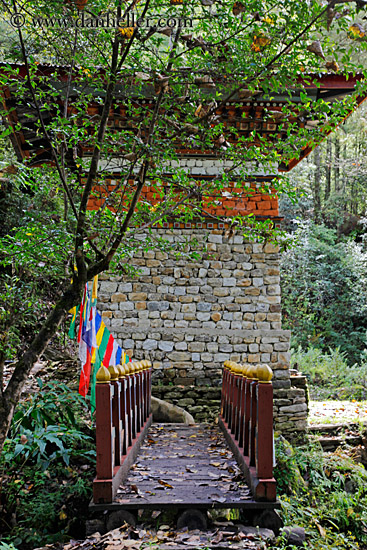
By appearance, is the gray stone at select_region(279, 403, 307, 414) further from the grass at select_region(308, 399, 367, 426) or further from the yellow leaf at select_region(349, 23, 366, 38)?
the yellow leaf at select_region(349, 23, 366, 38)

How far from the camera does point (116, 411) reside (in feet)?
12.4

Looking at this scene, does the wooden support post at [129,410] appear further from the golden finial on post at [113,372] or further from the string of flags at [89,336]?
the string of flags at [89,336]

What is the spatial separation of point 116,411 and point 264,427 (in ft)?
4.06

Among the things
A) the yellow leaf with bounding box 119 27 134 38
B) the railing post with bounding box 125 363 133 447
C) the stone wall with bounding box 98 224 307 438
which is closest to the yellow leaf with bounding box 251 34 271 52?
the yellow leaf with bounding box 119 27 134 38

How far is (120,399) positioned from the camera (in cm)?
396

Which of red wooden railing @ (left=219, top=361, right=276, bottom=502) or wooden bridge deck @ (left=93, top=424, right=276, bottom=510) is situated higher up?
red wooden railing @ (left=219, top=361, right=276, bottom=502)

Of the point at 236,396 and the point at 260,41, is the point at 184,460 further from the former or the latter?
the point at 260,41

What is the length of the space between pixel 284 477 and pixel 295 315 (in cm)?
1170

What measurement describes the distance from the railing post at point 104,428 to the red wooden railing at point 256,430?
1100mm

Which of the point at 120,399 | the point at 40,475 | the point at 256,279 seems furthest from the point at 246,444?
the point at 256,279

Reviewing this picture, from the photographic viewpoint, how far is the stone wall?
762 cm

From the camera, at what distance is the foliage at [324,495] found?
13.8 ft

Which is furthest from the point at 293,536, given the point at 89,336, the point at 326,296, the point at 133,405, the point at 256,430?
the point at 326,296

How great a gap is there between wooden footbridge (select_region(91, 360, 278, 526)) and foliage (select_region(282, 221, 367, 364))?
40.6 feet
